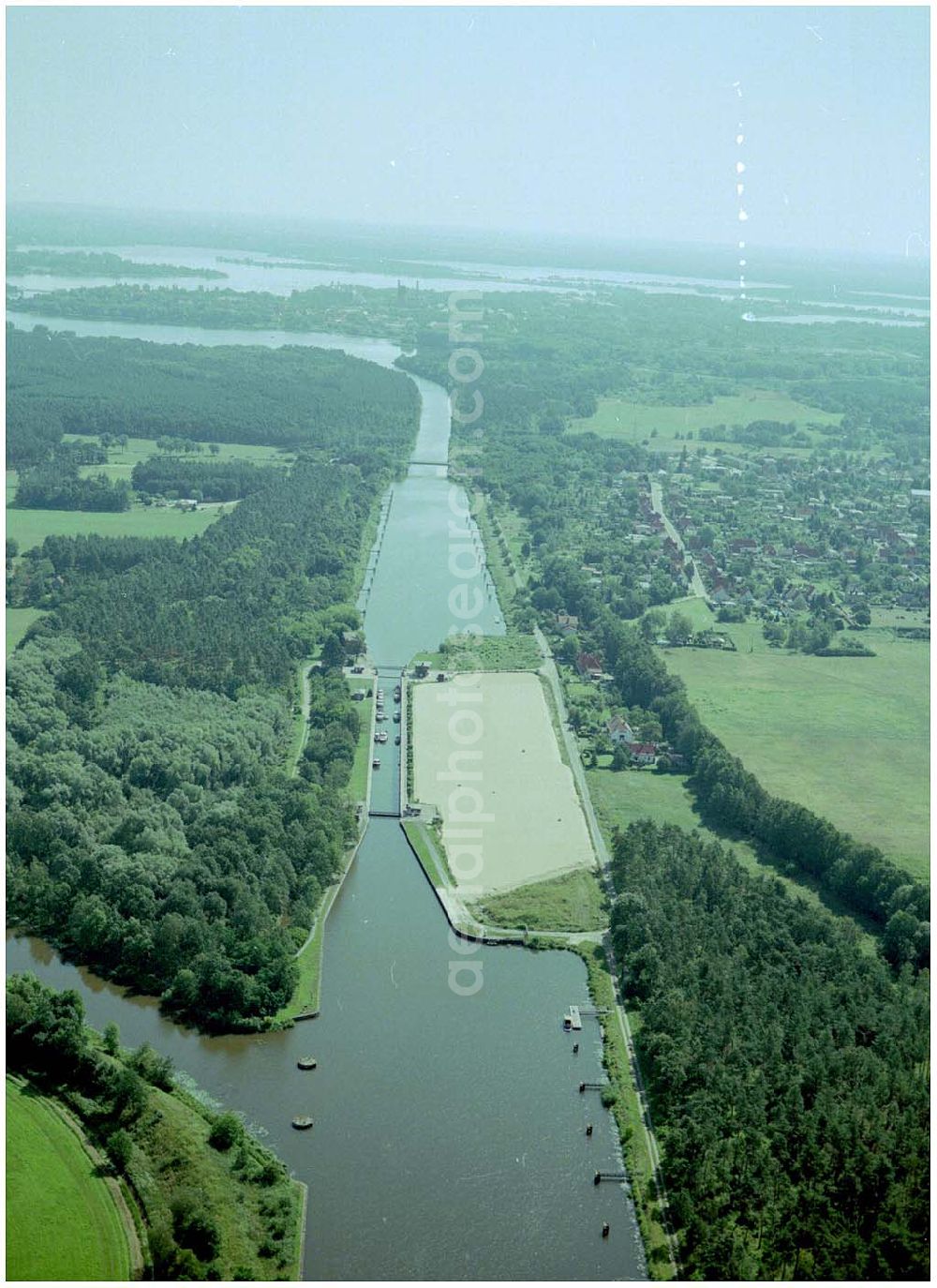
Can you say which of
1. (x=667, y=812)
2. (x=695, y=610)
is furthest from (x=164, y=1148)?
(x=695, y=610)

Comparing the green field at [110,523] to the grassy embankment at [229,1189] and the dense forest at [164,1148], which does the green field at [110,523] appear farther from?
the grassy embankment at [229,1189]

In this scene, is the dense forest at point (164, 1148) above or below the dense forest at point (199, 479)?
below

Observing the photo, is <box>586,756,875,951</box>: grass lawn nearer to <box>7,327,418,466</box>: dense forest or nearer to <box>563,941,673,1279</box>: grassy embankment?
<box>563,941,673,1279</box>: grassy embankment

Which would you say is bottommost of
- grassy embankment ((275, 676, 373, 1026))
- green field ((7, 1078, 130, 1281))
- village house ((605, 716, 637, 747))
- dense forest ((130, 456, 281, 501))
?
Result: green field ((7, 1078, 130, 1281))

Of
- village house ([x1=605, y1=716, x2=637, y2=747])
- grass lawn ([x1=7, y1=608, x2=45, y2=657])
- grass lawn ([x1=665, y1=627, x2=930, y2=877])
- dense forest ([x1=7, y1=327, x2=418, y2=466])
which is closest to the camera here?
grass lawn ([x1=665, y1=627, x2=930, y2=877])

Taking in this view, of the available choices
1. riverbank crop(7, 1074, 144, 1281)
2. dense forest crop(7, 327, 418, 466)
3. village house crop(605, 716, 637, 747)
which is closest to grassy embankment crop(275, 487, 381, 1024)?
riverbank crop(7, 1074, 144, 1281)

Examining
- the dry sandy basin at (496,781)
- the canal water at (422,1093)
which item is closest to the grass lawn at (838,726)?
the dry sandy basin at (496,781)

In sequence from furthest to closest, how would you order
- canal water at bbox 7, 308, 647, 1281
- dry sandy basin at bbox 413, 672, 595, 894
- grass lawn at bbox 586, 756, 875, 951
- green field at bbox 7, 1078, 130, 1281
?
1. dry sandy basin at bbox 413, 672, 595, 894
2. grass lawn at bbox 586, 756, 875, 951
3. canal water at bbox 7, 308, 647, 1281
4. green field at bbox 7, 1078, 130, 1281
